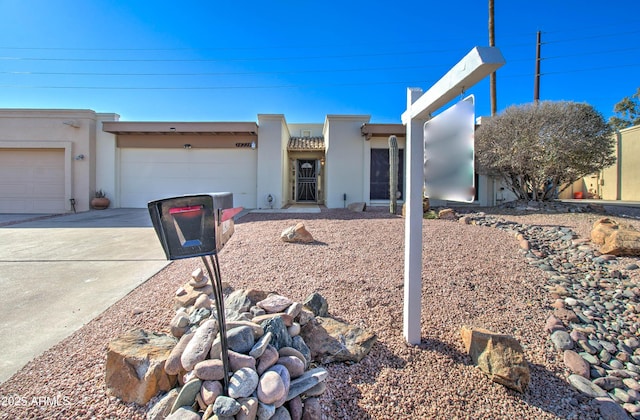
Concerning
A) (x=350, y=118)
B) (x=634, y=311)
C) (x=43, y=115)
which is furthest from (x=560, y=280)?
(x=43, y=115)

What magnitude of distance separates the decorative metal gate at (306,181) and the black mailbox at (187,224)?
1298 centimetres

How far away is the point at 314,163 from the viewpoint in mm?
14336

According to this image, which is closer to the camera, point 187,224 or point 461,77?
point 187,224

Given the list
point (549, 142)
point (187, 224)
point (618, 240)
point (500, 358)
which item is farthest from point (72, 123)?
point (549, 142)

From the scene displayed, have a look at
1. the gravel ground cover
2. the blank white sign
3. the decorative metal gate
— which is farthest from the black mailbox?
the decorative metal gate

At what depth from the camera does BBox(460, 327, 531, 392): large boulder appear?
1.95 m

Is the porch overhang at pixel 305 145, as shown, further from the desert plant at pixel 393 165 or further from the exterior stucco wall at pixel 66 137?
the exterior stucco wall at pixel 66 137

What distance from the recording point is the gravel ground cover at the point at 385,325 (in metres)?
1.80

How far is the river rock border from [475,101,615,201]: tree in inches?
167

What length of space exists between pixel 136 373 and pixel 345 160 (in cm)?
1013

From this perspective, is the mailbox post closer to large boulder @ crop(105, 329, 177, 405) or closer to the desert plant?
large boulder @ crop(105, 329, 177, 405)

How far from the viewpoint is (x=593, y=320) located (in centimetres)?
287

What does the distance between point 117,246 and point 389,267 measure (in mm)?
4960

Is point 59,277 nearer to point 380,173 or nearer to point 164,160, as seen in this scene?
point 164,160
